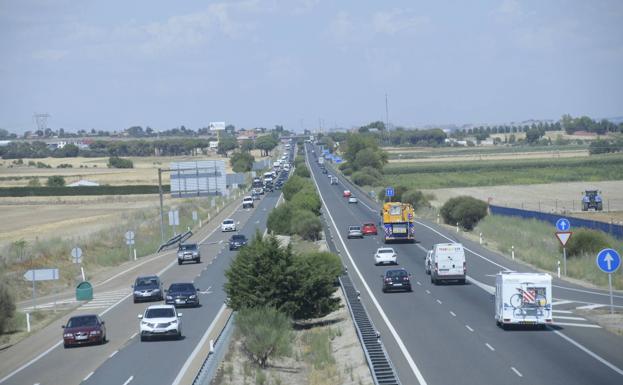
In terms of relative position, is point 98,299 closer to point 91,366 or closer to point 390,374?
point 91,366

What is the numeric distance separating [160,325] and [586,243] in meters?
29.4

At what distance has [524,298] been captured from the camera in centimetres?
3016

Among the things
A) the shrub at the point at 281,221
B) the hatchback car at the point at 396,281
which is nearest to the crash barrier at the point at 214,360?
the hatchback car at the point at 396,281

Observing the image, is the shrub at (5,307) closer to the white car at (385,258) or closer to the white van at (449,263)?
the white van at (449,263)

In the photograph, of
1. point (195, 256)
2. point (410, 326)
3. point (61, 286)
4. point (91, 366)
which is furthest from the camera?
point (195, 256)

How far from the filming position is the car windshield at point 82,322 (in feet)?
104

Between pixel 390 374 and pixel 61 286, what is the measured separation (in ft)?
117

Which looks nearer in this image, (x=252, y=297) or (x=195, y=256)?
(x=252, y=297)

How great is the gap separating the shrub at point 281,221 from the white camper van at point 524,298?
48.2 m

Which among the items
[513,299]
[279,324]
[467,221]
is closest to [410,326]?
[513,299]

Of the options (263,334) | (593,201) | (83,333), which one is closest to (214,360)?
(263,334)

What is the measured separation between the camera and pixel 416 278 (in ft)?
160

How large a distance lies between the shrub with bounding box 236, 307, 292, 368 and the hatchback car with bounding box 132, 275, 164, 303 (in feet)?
48.3

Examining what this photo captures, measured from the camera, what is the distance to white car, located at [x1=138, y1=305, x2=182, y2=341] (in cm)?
3180
